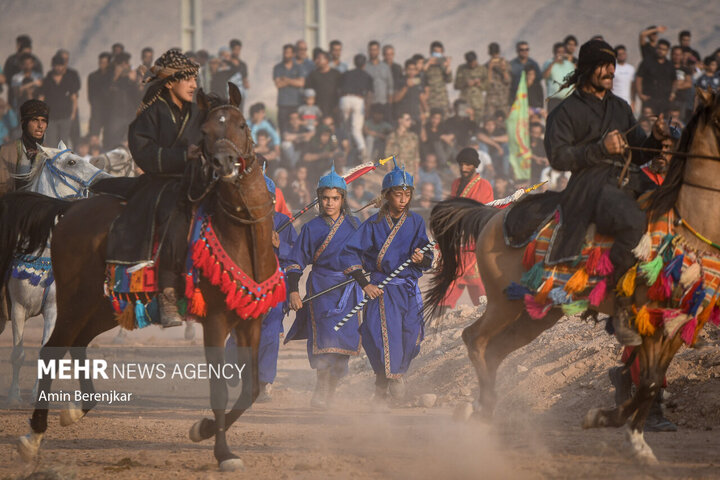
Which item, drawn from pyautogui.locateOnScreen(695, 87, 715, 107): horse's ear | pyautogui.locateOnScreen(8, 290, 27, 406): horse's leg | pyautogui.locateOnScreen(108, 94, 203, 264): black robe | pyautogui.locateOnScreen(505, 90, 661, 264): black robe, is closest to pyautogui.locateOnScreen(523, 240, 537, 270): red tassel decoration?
pyautogui.locateOnScreen(505, 90, 661, 264): black robe

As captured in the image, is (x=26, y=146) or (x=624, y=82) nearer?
(x=26, y=146)

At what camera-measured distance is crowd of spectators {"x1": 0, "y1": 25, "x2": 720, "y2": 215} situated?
1880cm

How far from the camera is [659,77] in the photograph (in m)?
18.8

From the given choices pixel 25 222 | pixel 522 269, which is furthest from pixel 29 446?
pixel 522 269

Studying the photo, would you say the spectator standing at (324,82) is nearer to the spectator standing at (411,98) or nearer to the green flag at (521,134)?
the spectator standing at (411,98)

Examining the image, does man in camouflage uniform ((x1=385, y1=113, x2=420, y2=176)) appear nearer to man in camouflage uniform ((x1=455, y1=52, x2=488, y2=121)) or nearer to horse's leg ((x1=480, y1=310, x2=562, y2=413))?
man in camouflage uniform ((x1=455, y1=52, x2=488, y2=121))

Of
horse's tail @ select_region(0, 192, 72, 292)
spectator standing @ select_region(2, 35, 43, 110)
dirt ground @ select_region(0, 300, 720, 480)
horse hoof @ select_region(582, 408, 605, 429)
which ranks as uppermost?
spectator standing @ select_region(2, 35, 43, 110)

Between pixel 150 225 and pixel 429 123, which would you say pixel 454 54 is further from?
pixel 150 225

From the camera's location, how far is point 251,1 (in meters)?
45.4

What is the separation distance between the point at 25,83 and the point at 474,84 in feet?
28.5

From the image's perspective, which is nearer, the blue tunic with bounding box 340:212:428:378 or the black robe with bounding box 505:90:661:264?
the black robe with bounding box 505:90:661:264

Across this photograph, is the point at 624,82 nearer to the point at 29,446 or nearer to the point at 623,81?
the point at 623,81

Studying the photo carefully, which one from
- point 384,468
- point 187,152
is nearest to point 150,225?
point 187,152

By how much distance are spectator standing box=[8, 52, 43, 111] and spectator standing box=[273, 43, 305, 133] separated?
4.67 metres
